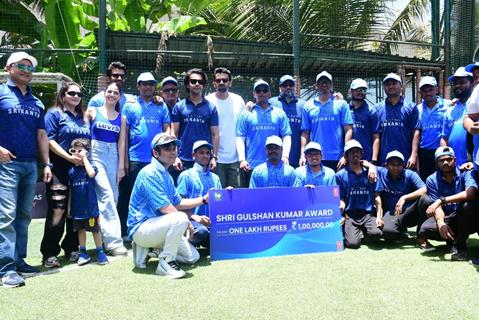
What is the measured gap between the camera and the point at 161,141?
15.4 feet

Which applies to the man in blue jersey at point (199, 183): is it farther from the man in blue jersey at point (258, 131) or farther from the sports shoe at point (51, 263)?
the sports shoe at point (51, 263)

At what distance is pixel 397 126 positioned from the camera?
6.29m

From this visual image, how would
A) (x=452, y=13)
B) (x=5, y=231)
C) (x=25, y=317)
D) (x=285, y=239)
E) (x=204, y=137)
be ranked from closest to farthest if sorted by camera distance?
(x=25, y=317) → (x=5, y=231) → (x=285, y=239) → (x=204, y=137) → (x=452, y=13)

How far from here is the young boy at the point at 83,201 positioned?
500 centimetres

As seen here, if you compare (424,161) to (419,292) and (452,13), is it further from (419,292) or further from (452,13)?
(452,13)

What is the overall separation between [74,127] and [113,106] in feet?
2.12

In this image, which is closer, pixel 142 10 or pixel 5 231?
pixel 5 231

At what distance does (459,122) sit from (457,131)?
121 millimetres

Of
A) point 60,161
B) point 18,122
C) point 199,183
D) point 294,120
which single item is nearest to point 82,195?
point 60,161

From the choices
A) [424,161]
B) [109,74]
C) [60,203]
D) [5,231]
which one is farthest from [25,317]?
[424,161]

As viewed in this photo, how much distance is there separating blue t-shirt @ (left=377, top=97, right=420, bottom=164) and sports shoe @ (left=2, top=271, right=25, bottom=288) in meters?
4.49

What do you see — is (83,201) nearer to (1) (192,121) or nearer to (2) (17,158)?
(2) (17,158)

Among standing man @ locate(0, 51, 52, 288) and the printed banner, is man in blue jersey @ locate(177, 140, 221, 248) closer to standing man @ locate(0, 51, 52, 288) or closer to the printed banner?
the printed banner

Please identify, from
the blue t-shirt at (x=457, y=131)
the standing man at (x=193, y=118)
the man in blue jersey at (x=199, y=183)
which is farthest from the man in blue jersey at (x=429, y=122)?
the man in blue jersey at (x=199, y=183)
